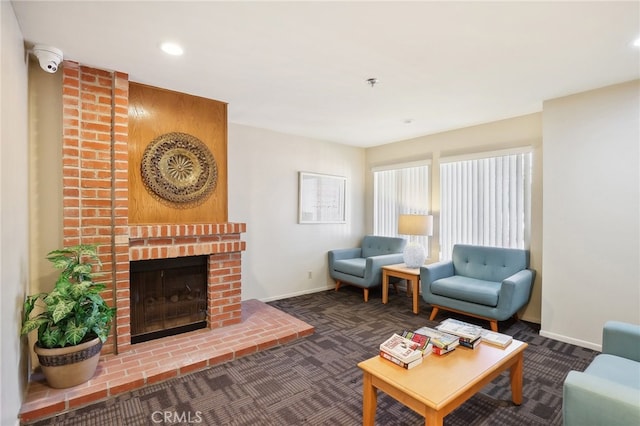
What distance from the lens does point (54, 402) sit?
1.97 meters

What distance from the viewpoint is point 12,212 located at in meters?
1.80

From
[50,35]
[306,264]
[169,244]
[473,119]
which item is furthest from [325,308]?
[50,35]

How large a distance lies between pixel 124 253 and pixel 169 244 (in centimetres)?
36

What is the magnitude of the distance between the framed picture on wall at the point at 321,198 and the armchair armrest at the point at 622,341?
11.5 feet

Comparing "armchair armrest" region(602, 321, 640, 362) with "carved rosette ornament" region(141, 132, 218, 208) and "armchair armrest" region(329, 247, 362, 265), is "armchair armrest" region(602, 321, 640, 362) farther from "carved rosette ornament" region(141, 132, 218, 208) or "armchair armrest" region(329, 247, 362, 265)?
"carved rosette ornament" region(141, 132, 218, 208)

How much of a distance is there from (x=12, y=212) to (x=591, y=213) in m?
4.42

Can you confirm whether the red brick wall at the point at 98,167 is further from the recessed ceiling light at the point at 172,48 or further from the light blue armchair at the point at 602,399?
the light blue armchair at the point at 602,399

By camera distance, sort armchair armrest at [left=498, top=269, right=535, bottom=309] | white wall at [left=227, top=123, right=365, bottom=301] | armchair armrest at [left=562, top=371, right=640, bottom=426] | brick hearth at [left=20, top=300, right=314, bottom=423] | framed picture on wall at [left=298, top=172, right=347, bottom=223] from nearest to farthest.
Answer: armchair armrest at [left=562, top=371, right=640, bottom=426] → brick hearth at [left=20, top=300, right=314, bottom=423] → armchair armrest at [left=498, top=269, right=535, bottom=309] → white wall at [left=227, top=123, right=365, bottom=301] → framed picture on wall at [left=298, top=172, right=347, bottom=223]

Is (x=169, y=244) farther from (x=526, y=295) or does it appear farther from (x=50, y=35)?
(x=526, y=295)

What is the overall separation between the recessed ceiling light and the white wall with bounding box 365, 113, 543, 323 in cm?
353

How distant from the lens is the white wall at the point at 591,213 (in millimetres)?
2686

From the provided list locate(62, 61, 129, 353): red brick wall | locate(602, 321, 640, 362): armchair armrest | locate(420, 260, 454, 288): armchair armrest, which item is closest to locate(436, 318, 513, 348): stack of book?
locate(602, 321, 640, 362): armchair armrest

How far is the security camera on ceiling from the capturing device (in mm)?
2176

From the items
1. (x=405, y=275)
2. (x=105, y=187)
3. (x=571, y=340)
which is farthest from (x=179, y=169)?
(x=571, y=340)
